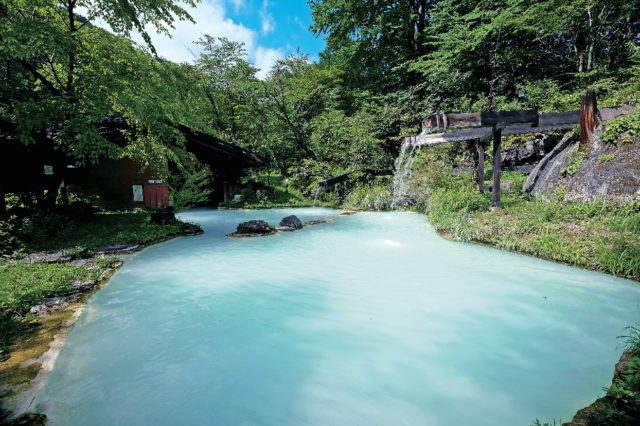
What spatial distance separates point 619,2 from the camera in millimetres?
11578

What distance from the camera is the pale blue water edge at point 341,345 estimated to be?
2445 mm

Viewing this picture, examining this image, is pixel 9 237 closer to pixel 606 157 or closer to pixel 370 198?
pixel 370 198

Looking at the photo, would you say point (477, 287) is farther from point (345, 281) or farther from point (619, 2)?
point (619, 2)

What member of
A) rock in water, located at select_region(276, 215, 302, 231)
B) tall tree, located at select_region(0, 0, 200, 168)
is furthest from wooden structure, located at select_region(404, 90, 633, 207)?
tall tree, located at select_region(0, 0, 200, 168)

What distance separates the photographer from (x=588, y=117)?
8.65m

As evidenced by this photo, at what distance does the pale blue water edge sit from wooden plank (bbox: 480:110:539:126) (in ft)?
14.2

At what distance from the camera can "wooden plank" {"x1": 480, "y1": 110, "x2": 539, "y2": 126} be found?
26.6 ft

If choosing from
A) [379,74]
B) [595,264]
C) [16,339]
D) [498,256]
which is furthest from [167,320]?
[379,74]

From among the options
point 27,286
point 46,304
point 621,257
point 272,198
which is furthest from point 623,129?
point 272,198

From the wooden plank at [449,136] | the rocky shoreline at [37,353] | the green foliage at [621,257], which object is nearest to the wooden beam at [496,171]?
the wooden plank at [449,136]

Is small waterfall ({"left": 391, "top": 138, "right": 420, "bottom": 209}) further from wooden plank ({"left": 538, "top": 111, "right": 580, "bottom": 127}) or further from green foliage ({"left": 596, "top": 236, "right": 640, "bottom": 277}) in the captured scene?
green foliage ({"left": 596, "top": 236, "right": 640, "bottom": 277})

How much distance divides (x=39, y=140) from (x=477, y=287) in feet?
40.7

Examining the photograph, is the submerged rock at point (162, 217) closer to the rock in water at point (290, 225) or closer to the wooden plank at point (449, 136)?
the rock in water at point (290, 225)

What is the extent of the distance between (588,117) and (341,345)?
10706mm
